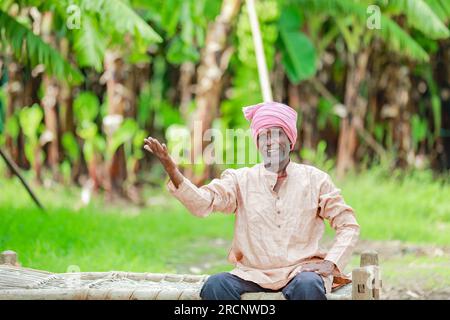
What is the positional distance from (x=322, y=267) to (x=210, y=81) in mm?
7036

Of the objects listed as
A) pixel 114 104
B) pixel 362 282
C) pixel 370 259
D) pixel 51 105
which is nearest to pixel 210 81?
pixel 114 104

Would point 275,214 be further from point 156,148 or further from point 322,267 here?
point 156,148

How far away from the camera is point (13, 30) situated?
6441mm

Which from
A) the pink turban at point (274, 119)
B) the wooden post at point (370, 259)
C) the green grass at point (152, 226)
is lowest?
the wooden post at point (370, 259)

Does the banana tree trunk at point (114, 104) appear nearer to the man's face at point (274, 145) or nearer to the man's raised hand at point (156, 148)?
the man's face at point (274, 145)

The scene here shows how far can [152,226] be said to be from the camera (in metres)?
8.37

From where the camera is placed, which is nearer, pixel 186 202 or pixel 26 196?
pixel 186 202

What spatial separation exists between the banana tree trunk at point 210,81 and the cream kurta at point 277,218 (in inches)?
260

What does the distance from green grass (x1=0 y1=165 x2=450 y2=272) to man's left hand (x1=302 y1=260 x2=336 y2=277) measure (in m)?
2.78

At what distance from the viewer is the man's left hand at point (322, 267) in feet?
11.1

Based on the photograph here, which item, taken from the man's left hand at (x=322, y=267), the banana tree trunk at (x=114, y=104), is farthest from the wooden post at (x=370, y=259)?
the banana tree trunk at (x=114, y=104)
